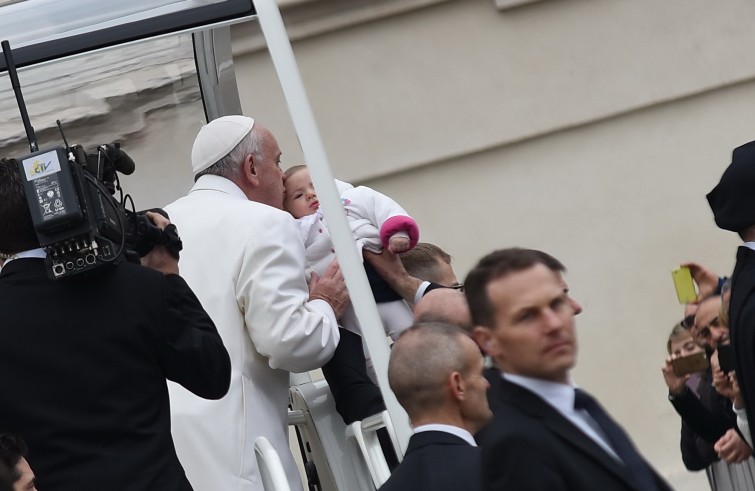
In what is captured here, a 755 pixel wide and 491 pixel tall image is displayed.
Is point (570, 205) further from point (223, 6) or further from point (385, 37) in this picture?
point (223, 6)

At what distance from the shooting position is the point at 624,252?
27.5 ft

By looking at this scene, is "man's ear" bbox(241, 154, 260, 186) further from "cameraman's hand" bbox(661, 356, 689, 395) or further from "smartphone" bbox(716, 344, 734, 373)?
"cameraman's hand" bbox(661, 356, 689, 395)

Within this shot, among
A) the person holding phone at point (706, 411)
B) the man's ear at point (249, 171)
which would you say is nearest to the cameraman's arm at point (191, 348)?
the man's ear at point (249, 171)

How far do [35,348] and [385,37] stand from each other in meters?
5.04

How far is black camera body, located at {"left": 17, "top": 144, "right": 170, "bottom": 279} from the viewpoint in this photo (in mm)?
3439

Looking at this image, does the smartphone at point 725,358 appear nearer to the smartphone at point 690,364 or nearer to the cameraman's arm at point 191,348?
the smartphone at point 690,364

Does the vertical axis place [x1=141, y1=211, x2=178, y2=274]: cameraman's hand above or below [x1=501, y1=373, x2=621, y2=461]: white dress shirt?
above

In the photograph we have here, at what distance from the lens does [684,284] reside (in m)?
5.09

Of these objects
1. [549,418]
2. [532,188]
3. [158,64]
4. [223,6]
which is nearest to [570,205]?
[532,188]

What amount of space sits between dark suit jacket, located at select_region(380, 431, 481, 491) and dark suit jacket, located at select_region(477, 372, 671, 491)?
0.66 meters

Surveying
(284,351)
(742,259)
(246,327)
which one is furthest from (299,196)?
(742,259)

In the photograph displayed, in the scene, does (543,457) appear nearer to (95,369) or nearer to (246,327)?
(95,369)

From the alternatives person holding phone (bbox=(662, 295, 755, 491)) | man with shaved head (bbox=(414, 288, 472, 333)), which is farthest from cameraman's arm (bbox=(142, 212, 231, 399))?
person holding phone (bbox=(662, 295, 755, 491))

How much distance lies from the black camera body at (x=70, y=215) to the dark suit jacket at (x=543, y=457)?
4.13ft
